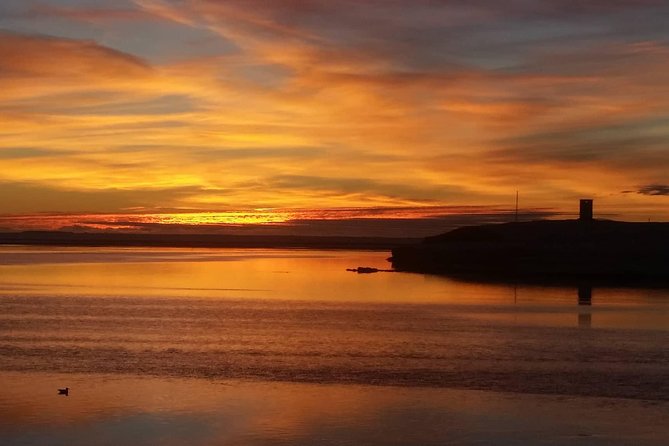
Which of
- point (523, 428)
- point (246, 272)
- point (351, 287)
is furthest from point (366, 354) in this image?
point (246, 272)

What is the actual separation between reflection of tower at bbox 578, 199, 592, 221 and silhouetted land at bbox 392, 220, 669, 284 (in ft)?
2.48

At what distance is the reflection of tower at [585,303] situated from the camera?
103 feet

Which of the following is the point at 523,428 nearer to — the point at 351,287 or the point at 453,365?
the point at 453,365

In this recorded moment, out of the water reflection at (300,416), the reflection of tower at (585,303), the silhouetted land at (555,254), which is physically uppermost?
the silhouetted land at (555,254)

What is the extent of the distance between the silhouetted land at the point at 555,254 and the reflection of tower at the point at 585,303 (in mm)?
7686

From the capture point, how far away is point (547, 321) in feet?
104

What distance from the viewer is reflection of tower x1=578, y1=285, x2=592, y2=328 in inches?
1233

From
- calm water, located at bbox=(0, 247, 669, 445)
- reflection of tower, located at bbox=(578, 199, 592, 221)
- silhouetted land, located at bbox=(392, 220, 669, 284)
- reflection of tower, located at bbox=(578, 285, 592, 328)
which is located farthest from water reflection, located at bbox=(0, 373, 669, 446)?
reflection of tower, located at bbox=(578, 199, 592, 221)

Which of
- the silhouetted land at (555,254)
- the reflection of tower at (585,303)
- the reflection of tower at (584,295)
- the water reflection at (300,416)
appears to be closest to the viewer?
the water reflection at (300,416)

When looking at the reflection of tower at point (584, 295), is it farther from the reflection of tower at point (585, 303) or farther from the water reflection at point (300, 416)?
the water reflection at point (300, 416)

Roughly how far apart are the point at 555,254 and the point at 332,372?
48310 mm

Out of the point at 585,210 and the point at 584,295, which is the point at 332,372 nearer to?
the point at 584,295

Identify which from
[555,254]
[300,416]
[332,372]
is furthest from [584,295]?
[300,416]

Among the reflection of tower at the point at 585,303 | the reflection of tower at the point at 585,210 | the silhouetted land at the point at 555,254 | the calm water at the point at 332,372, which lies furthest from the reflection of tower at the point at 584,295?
the reflection of tower at the point at 585,210
